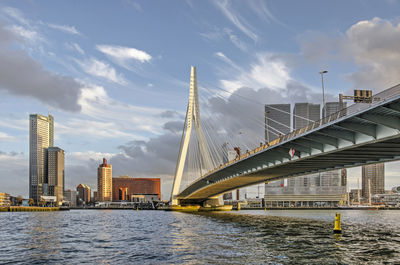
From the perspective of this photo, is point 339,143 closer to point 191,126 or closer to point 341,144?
point 341,144

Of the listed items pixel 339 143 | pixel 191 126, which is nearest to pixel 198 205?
pixel 191 126

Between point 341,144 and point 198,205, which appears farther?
point 198,205

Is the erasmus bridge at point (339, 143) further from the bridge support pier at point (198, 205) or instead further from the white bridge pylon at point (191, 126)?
the bridge support pier at point (198, 205)

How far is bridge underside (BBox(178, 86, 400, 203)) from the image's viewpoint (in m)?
31.0

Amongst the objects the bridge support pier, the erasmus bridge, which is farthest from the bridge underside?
the bridge support pier

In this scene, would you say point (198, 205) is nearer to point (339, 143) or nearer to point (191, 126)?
point (191, 126)

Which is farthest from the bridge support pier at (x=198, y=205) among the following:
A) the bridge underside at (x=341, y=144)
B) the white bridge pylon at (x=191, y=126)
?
the bridge underside at (x=341, y=144)

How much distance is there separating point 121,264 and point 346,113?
2084 cm

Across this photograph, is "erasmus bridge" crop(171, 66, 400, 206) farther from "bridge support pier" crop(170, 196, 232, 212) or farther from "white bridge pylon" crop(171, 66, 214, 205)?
"bridge support pier" crop(170, 196, 232, 212)

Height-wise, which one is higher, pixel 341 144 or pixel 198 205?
pixel 341 144

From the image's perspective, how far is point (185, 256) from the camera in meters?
23.5

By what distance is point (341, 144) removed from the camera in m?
38.5

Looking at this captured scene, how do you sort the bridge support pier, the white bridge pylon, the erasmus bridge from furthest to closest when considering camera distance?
the bridge support pier, the white bridge pylon, the erasmus bridge

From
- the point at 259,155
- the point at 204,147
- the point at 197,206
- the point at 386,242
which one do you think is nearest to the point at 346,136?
the point at 386,242
